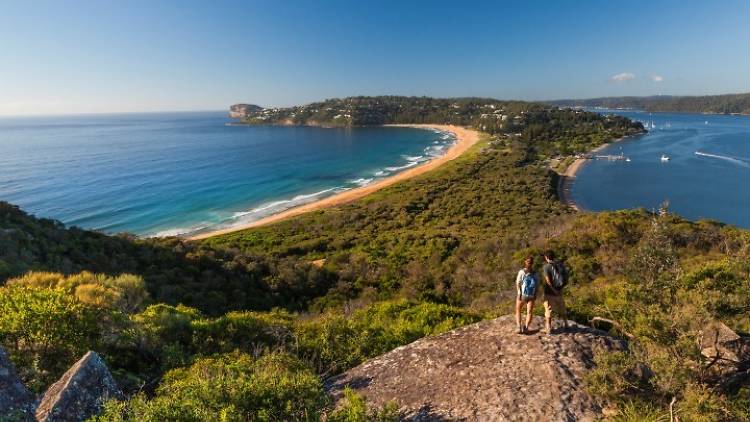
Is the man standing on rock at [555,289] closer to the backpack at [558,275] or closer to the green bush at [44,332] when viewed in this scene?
the backpack at [558,275]

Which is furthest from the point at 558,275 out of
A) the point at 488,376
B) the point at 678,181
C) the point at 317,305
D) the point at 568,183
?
the point at 678,181

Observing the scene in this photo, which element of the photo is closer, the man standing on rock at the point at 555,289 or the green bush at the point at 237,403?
the green bush at the point at 237,403

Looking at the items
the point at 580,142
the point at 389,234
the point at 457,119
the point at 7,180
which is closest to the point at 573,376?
the point at 389,234

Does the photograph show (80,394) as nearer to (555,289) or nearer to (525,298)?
(525,298)

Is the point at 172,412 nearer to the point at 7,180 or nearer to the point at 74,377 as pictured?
the point at 74,377

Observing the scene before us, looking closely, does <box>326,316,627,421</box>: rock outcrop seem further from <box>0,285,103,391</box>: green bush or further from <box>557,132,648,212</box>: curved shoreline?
<box>557,132,648,212</box>: curved shoreline


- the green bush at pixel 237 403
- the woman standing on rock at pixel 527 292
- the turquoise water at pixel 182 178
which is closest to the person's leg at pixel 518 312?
the woman standing on rock at pixel 527 292

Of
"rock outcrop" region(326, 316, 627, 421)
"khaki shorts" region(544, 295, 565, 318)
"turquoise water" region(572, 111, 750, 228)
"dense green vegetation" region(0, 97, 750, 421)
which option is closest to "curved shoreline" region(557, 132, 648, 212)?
"turquoise water" region(572, 111, 750, 228)
